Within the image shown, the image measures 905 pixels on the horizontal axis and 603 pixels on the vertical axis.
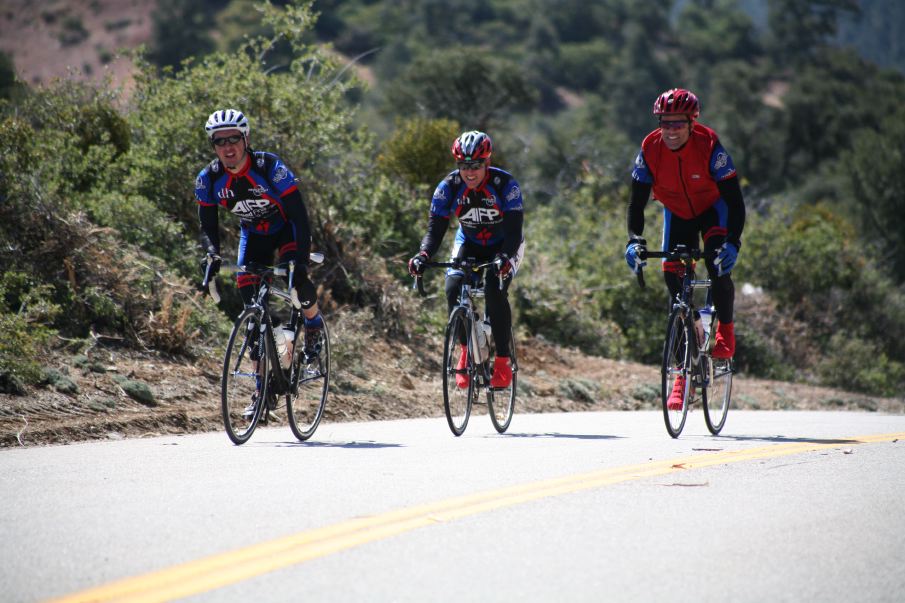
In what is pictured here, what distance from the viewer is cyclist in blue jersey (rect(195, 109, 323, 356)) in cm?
834

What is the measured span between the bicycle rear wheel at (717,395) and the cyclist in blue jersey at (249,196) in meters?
3.30

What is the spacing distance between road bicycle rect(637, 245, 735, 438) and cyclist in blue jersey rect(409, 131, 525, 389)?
3.86ft

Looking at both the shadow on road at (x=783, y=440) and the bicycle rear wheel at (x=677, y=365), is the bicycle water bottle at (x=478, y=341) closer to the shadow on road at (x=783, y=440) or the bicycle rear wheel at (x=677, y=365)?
the bicycle rear wheel at (x=677, y=365)

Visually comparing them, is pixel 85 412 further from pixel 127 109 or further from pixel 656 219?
pixel 656 219

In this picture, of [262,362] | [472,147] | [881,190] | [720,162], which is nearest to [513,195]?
[472,147]

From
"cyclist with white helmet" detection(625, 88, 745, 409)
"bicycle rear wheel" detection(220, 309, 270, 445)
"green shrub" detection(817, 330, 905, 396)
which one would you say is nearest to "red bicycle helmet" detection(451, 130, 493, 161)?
"cyclist with white helmet" detection(625, 88, 745, 409)

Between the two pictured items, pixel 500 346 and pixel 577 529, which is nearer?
pixel 577 529

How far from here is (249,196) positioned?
336 inches

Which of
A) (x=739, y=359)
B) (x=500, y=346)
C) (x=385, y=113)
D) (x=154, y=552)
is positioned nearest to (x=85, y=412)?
(x=500, y=346)

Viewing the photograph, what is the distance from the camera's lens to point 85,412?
30.6 ft

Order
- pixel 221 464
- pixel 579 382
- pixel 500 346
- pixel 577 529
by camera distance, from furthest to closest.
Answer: pixel 579 382 < pixel 500 346 < pixel 221 464 < pixel 577 529

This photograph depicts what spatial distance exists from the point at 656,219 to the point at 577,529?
2051 centimetres

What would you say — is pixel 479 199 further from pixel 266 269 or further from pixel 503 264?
pixel 266 269

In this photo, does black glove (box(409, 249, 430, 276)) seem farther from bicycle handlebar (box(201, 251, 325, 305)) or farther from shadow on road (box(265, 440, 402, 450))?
shadow on road (box(265, 440, 402, 450))
